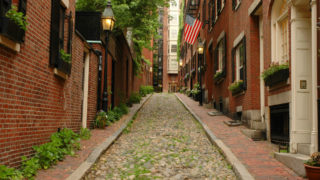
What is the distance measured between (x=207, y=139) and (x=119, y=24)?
7663 millimetres

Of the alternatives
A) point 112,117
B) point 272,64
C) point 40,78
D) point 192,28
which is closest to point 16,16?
point 40,78

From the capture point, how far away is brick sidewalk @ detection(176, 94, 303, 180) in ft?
20.2

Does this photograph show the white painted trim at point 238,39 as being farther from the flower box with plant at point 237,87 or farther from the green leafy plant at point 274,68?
the green leafy plant at point 274,68

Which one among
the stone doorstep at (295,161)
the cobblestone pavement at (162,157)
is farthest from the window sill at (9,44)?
the stone doorstep at (295,161)

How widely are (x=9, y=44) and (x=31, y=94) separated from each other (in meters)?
1.30

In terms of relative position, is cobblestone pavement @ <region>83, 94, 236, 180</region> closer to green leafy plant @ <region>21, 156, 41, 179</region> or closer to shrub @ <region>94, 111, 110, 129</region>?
shrub @ <region>94, 111, 110, 129</region>

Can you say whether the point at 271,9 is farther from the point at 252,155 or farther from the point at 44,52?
the point at 44,52

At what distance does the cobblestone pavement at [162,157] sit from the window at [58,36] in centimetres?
239

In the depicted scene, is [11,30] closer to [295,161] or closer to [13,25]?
[13,25]

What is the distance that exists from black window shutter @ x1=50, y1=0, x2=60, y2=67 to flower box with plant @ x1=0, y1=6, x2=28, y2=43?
5.94ft

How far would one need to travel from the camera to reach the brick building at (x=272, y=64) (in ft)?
23.3

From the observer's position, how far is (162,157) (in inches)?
318

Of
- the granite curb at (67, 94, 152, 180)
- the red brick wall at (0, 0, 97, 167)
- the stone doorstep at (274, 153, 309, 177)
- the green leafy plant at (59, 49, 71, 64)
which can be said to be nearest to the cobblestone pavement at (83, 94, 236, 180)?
the granite curb at (67, 94, 152, 180)

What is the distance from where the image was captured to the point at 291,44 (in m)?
7.39
